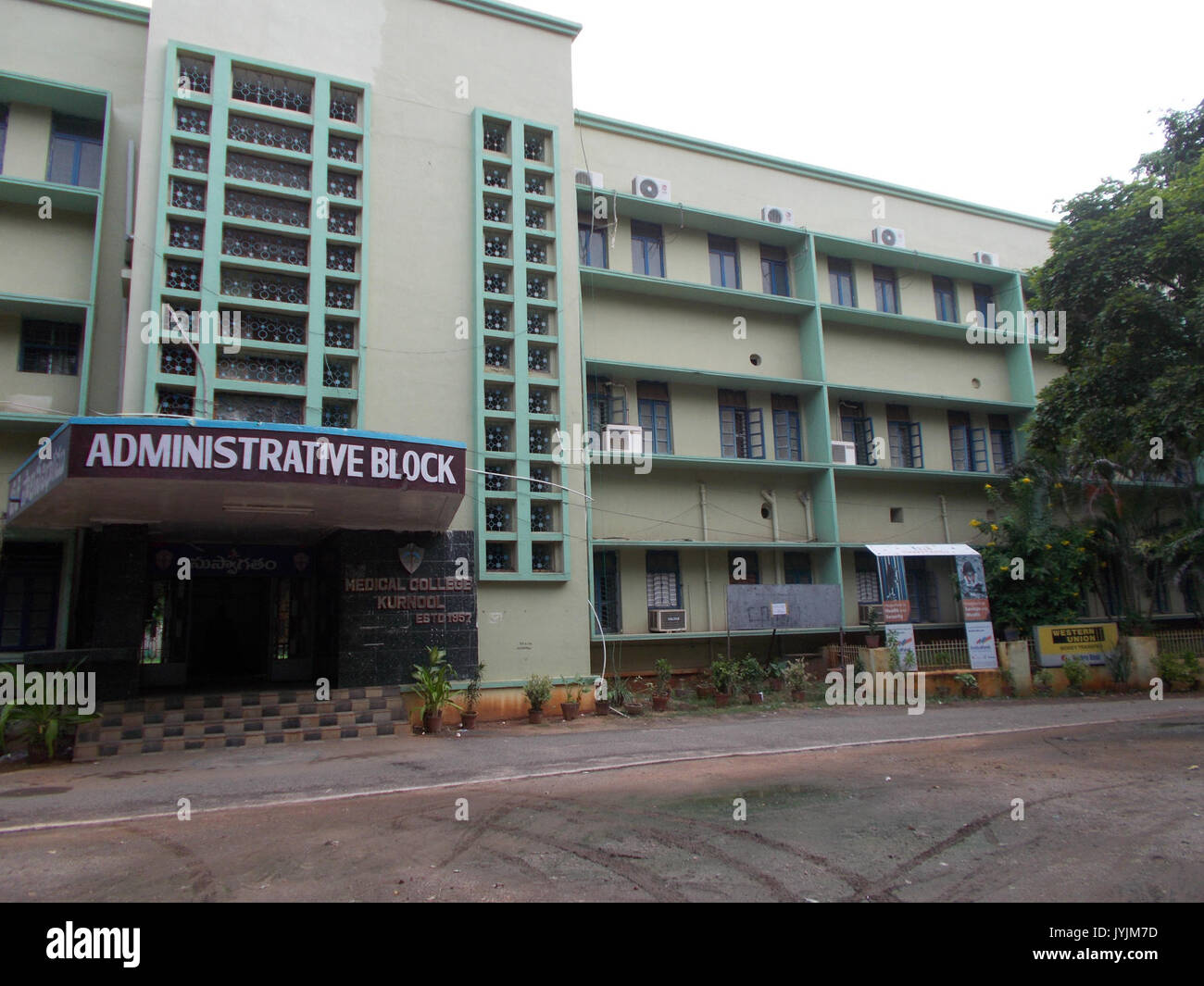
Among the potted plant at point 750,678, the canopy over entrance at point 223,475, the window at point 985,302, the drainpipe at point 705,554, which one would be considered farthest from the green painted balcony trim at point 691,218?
the potted plant at point 750,678

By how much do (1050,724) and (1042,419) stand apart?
7.96 meters

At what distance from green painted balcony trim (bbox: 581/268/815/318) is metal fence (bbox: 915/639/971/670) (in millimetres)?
8740

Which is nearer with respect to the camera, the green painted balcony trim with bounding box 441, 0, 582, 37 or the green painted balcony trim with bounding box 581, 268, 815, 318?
the green painted balcony trim with bounding box 441, 0, 582, 37

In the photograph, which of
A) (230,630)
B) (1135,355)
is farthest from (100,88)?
(1135,355)

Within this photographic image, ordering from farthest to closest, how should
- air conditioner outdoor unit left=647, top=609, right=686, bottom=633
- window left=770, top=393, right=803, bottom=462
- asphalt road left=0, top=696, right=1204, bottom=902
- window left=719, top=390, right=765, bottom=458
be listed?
window left=770, top=393, right=803, bottom=462
window left=719, top=390, right=765, bottom=458
air conditioner outdoor unit left=647, top=609, right=686, bottom=633
asphalt road left=0, top=696, right=1204, bottom=902

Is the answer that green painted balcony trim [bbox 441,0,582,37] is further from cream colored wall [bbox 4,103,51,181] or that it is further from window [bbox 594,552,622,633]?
window [bbox 594,552,622,633]

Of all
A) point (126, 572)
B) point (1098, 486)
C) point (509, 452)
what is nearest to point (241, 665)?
point (126, 572)

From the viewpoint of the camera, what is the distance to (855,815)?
7.25m

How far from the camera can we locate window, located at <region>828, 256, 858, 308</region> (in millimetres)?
21750

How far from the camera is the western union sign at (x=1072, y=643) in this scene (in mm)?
18297

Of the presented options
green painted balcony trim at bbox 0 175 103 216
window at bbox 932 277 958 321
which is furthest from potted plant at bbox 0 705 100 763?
window at bbox 932 277 958 321

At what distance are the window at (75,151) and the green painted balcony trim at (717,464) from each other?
11099 millimetres

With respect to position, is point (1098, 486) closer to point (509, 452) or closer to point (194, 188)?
point (509, 452)

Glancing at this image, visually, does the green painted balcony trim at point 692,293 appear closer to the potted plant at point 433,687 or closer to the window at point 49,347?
the potted plant at point 433,687
